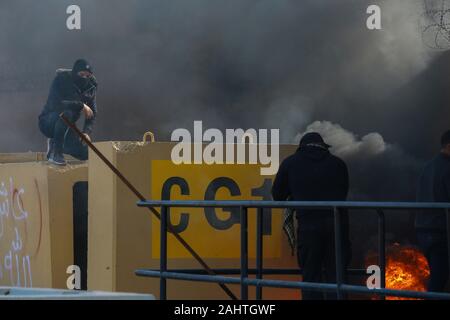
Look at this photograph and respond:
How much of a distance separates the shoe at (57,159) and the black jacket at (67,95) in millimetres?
1100

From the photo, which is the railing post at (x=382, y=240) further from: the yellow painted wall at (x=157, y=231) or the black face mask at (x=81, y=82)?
the black face mask at (x=81, y=82)

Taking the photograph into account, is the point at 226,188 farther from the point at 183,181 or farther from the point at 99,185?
the point at 99,185

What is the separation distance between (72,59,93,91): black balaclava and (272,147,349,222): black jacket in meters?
3.83

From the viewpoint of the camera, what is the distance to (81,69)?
42.4 feet

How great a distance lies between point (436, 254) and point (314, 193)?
2.90 feet

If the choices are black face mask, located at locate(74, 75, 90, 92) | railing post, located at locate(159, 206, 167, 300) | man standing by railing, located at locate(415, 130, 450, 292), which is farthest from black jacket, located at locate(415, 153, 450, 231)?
black face mask, located at locate(74, 75, 90, 92)

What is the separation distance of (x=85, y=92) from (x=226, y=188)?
3.09m

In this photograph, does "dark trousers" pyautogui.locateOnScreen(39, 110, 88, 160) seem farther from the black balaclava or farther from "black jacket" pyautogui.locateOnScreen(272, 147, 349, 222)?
"black jacket" pyautogui.locateOnScreen(272, 147, 349, 222)

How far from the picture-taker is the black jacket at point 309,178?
914 cm

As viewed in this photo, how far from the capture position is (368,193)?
37.3 ft

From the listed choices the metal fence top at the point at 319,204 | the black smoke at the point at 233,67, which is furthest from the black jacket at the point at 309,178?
the black smoke at the point at 233,67

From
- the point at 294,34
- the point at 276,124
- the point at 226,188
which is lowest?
the point at 226,188

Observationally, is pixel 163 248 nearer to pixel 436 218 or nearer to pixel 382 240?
pixel 382 240
